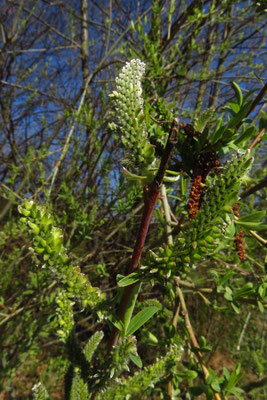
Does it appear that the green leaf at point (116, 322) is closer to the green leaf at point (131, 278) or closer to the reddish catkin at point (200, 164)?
the green leaf at point (131, 278)

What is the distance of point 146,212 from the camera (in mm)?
524

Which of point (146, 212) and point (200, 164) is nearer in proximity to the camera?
point (146, 212)

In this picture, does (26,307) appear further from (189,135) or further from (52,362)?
(189,135)

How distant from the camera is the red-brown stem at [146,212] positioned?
44cm

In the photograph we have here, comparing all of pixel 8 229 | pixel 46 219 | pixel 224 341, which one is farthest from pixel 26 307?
pixel 224 341

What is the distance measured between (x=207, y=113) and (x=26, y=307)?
1.95 m

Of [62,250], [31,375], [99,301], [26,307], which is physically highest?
[62,250]

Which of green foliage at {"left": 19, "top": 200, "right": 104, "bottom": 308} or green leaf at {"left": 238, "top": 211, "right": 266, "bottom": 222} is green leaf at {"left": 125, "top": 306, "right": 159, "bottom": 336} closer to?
green foliage at {"left": 19, "top": 200, "right": 104, "bottom": 308}

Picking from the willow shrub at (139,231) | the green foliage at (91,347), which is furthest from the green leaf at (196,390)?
the green foliage at (91,347)

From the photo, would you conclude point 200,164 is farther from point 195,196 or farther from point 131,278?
point 131,278

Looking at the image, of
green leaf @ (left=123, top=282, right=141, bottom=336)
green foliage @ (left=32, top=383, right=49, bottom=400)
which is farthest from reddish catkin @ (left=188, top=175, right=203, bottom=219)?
green foliage @ (left=32, top=383, right=49, bottom=400)

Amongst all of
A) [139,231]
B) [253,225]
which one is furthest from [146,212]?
[253,225]

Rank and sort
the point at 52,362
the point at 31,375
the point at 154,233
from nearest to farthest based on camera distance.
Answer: the point at 154,233, the point at 52,362, the point at 31,375

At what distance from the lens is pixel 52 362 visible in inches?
99.3
